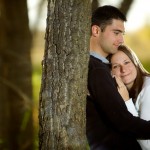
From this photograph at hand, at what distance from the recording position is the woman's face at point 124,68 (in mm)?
3480

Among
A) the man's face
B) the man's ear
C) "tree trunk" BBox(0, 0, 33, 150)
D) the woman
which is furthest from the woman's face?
"tree trunk" BBox(0, 0, 33, 150)

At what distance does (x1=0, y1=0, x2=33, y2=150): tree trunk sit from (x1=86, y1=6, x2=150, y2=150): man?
11.7 feet

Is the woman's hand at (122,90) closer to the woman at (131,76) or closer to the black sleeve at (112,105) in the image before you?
the woman at (131,76)

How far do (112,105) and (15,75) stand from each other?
416 centimetres

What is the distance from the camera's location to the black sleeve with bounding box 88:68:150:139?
2.98 metres

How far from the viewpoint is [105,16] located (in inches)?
Result: 131

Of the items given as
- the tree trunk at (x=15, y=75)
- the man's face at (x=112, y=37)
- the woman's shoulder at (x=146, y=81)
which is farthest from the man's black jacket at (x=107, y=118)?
the tree trunk at (x=15, y=75)

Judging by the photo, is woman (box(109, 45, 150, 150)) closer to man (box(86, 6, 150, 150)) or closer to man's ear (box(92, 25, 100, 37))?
man (box(86, 6, 150, 150))

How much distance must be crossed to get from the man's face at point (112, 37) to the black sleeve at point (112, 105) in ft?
0.93

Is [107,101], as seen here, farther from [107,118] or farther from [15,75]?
[15,75]

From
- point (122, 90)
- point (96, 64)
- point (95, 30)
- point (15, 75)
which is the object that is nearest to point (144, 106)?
point (122, 90)

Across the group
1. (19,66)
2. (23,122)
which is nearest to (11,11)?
(19,66)

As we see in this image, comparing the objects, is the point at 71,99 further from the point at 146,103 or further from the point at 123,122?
the point at 146,103

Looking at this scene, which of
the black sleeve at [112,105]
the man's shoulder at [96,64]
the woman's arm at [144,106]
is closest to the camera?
the black sleeve at [112,105]
